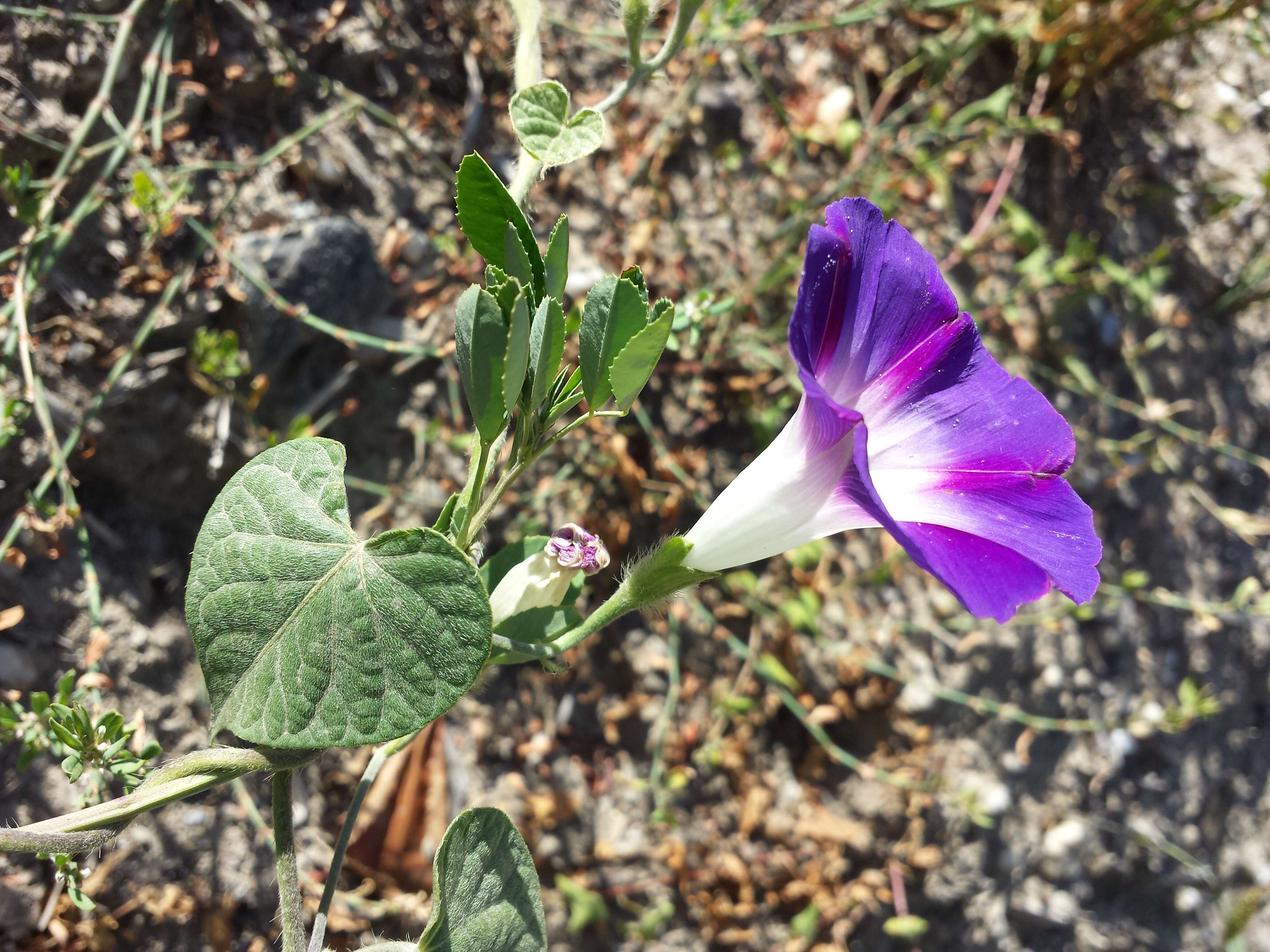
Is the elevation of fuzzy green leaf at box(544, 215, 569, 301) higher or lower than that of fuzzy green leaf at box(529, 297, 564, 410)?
higher

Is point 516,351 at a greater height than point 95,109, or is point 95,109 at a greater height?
point 95,109

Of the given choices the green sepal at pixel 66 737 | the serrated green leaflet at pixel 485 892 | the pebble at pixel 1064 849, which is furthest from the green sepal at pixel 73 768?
the pebble at pixel 1064 849

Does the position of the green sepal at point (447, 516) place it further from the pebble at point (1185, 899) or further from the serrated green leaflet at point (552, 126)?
the pebble at point (1185, 899)

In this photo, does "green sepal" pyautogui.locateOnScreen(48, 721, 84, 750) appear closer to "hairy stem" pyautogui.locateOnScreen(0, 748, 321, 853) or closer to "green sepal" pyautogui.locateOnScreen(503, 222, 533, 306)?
"hairy stem" pyautogui.locateOnScreen(0, 748, 321, 853)

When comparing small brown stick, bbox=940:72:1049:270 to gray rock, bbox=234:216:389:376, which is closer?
gray rock, bbox=234:216:389:376

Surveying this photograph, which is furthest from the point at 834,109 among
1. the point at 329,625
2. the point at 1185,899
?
the point at 1185,899

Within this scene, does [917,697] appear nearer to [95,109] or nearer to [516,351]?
[516,351]

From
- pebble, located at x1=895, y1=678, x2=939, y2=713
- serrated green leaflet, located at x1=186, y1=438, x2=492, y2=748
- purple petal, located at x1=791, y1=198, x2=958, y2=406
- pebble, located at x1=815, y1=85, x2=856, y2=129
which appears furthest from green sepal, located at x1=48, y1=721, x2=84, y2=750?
pebble, located at x1=815, y1=85, x2=856, y2=129

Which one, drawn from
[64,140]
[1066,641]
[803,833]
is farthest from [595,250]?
[1066,641]

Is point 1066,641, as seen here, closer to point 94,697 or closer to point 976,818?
point 976,818
